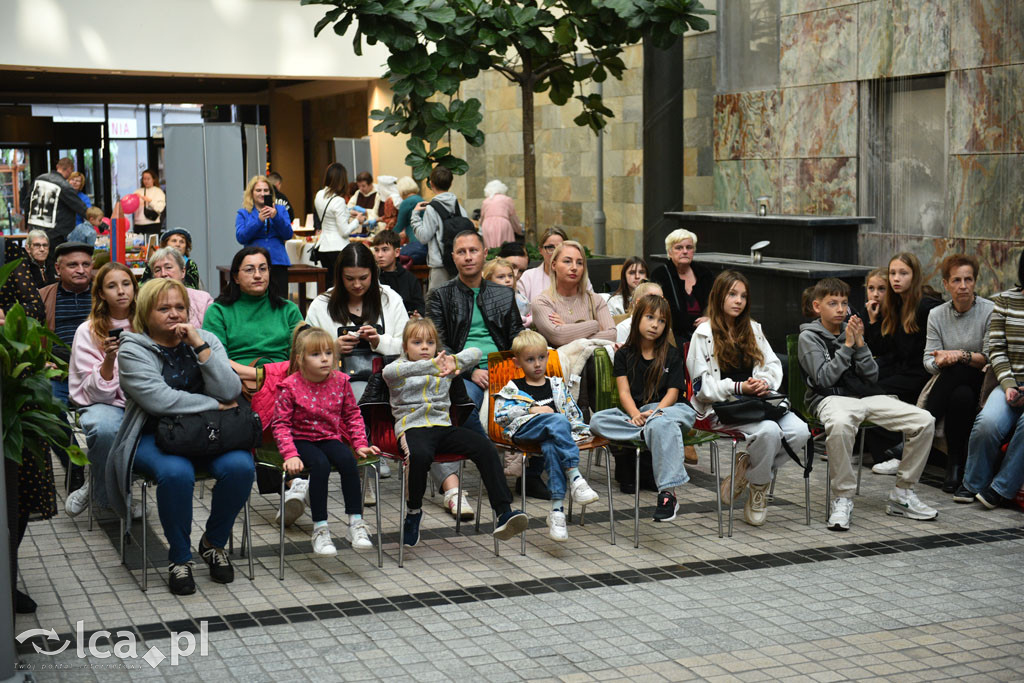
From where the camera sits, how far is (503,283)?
8547 mm

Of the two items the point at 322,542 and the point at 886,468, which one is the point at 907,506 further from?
the point at 322,542

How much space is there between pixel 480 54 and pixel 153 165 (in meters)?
21.2

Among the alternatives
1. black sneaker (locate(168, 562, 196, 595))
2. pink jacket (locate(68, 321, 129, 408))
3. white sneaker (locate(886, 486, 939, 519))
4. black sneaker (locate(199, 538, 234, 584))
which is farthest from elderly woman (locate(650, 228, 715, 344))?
black sneaker (locate(168, 562, 196, 595))

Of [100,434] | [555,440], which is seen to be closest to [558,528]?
[555,440]

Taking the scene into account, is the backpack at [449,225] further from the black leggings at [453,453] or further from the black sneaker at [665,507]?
the black leggings at [453,453]

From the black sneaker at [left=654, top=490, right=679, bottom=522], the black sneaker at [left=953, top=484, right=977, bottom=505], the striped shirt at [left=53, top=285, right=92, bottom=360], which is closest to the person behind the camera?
the black sneaker at [left=654, top=490, right=679, bottom=522]

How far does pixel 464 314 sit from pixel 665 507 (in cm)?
185

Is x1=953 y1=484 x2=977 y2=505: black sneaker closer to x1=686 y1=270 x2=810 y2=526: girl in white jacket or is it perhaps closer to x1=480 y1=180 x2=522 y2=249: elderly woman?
x1=686 y1=270 x2=810 y2=526: girl in white jacket

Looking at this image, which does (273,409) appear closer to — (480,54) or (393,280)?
(393,280)

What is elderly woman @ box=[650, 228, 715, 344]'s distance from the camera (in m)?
9.09

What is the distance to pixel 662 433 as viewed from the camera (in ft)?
22.4

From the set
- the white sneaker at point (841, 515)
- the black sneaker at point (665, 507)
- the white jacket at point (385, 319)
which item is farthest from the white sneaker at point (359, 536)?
the white sneaker at point (841, 515)

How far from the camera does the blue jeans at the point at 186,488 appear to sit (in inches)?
230

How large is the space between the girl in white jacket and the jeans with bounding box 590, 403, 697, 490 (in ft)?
0.87
